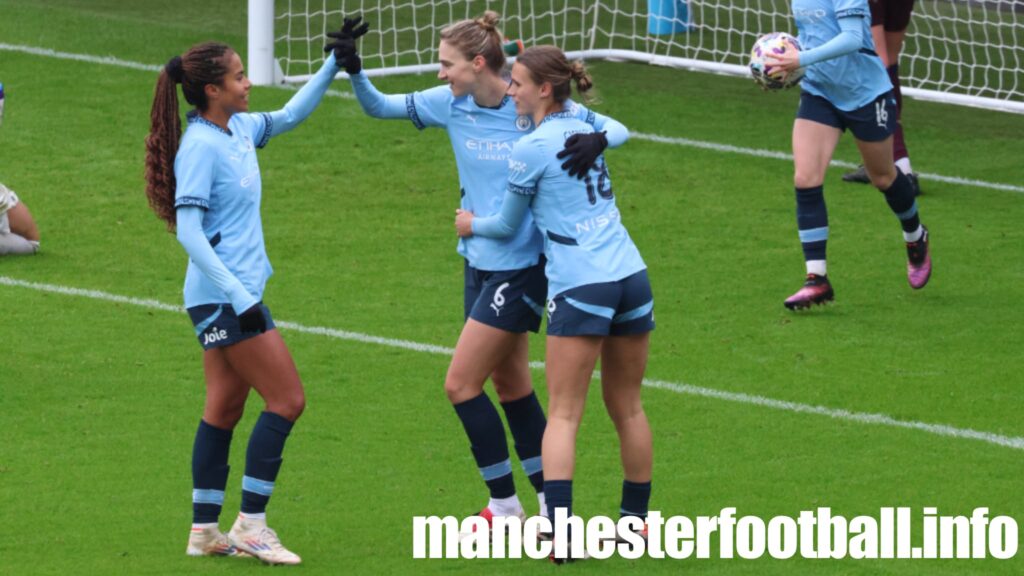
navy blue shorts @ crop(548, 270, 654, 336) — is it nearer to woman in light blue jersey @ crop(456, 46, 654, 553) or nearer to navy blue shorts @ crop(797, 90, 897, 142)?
woman in light blue jersey @ crop(456, 46, 654, 553)

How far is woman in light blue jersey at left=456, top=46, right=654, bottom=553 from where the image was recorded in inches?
242

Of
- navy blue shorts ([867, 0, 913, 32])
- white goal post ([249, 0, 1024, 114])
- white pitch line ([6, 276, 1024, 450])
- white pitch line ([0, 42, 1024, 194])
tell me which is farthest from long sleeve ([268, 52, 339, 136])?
white goal post ([249, 0, 1024, 114])

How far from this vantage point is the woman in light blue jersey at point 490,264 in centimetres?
644

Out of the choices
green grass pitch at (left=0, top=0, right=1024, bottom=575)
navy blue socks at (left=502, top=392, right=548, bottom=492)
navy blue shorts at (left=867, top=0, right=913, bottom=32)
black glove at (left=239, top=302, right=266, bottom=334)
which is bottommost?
green grass pitch at (left=0, top=0, right=1024, bottom=575)

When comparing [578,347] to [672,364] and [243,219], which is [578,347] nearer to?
[243,219]

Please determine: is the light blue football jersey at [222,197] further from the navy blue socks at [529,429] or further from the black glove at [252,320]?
the navy blue socks at [529,429]

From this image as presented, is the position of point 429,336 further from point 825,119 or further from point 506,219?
point 506,219

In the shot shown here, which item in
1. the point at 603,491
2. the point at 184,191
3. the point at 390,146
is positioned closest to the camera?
the point at 184,191

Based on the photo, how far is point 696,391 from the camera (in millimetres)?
8508

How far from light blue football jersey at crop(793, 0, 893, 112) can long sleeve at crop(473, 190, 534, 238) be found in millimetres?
3771

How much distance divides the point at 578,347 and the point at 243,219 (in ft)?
3.99

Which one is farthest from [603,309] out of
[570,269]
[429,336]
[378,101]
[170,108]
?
[429,336]

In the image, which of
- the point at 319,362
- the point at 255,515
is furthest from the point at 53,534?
the point at 319,362

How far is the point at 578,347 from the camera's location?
618 centimetres
